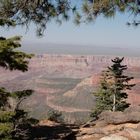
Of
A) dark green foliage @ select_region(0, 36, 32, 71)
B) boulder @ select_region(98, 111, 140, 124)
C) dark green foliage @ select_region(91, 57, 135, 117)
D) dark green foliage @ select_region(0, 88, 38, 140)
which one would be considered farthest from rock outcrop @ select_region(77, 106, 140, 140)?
dark green foliage @ select_region(91, 57, 135, 117)

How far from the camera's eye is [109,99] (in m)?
45.3

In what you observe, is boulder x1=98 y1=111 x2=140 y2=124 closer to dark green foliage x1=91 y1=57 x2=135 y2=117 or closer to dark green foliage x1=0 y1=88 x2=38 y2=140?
dark green foliage x1=0 y1=88 x2=38 y2=140

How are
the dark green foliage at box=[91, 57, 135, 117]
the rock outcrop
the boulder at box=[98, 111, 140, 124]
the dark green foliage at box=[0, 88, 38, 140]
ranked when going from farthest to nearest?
1. the dark green foliage at box=[91, 57, 135, 117]
2. the boulder at box=[98, 111, 140, 124]
3. the rock outcrop
4. the dark green foliage at box=[0, 88, 38, 140]

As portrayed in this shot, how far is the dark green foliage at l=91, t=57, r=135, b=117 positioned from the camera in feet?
133

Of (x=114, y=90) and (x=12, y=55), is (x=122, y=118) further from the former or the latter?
(x=114, y=90)

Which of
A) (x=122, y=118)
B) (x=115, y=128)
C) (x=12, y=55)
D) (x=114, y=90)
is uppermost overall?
(x=12, y=55)

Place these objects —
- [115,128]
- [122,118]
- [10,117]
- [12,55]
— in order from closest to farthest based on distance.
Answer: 1. [10,117]
2. [12,55]
3. [115,128]
4. [122,118]

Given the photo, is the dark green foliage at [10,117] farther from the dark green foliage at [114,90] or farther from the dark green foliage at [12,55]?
the dark green foliage at [114,90]

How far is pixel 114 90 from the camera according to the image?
A: 42.8 m

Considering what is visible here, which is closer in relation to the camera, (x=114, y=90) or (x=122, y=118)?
(x=122, y=118)

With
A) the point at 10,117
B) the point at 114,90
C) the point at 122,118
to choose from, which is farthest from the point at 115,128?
the point at 114,90

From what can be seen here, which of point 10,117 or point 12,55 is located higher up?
point 12,55

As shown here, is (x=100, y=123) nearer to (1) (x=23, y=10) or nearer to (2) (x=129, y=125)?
(2) (x=129, y=125)

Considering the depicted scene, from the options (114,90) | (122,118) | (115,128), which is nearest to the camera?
(115,128)
